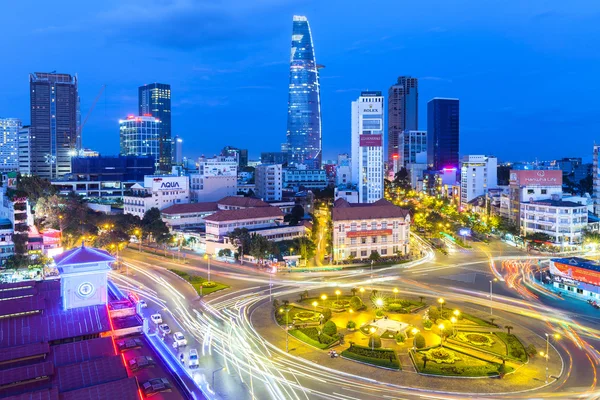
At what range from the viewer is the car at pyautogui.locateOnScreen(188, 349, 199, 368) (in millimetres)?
29084

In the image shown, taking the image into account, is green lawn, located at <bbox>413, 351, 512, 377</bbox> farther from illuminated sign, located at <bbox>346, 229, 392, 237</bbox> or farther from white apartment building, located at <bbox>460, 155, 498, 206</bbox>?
white apartment building, located at <bbox>460, 155, 498, 206</bbox>

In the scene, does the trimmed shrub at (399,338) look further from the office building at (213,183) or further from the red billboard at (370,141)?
the red billboard at (370,141)

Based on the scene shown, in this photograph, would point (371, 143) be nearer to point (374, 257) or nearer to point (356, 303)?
point (374, 257)

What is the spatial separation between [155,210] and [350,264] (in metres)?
33.8

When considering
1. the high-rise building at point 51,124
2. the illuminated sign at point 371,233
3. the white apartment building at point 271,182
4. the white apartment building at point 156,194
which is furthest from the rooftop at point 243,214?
the high-rise building at point 51,124

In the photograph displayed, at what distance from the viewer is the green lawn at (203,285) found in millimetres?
45938

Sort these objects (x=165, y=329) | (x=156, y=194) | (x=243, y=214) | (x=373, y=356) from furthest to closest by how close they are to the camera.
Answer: (x=156, y=194)
(x=243, y=214)
(x=165, y=329)
(x=373, y=356)

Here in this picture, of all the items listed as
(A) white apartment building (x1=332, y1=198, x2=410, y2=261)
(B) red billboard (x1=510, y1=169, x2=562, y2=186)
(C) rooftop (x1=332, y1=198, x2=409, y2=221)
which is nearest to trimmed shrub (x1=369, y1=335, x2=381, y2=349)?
(A) white apartment building (x1=332, y1=198, x2=410, y2=261)

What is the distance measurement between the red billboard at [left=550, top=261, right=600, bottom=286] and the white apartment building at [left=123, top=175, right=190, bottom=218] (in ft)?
208

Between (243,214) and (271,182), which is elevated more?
(271,182)

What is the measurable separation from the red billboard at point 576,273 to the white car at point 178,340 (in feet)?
118

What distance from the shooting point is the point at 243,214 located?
6962 centimetres

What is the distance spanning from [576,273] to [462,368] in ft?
77.0

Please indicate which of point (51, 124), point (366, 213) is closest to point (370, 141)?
point (366, 213)
